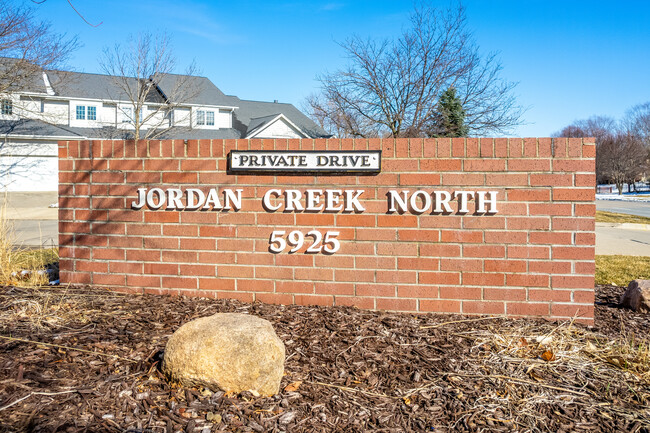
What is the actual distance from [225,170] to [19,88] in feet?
78.2

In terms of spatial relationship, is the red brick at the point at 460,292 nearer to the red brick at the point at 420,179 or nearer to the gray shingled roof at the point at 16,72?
the red brick at the point at 420,179

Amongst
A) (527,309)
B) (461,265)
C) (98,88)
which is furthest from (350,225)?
(98,88)

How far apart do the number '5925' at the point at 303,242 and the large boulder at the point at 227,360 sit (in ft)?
5.85

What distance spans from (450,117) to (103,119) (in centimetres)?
2368

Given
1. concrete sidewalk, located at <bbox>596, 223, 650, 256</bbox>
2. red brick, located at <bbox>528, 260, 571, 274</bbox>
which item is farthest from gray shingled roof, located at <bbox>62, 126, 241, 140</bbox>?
red brick, located at <bbox>528, 260, 571, 274</bbox>

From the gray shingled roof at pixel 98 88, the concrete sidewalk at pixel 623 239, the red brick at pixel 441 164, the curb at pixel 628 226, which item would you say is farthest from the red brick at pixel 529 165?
the gray shingled roof at pixel 98 88

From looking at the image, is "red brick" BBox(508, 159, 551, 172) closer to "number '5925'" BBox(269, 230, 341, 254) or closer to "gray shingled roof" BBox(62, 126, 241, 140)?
"number '5925'" BBox(269, 230, 341, 254)

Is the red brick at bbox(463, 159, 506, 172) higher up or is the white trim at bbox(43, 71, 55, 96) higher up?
the white trim at bbox(43, 71, 55, 96)

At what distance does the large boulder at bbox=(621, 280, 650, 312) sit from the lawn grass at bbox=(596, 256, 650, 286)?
63.2 inches

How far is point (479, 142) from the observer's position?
14.5ft

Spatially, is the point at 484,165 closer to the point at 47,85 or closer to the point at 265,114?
the point at 47,85

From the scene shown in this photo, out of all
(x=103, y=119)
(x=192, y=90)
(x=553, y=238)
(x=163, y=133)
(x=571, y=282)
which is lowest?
(x=571, y=282)

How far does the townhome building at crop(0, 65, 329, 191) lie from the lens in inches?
1141

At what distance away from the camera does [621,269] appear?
7.61 metres
